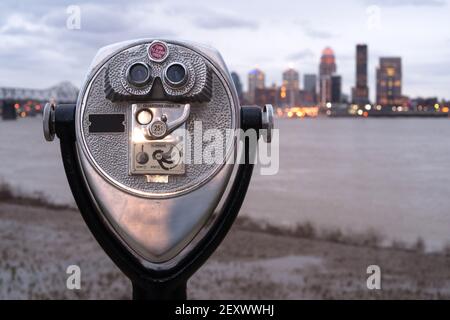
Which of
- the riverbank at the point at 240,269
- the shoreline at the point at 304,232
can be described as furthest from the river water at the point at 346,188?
the riverbank at the point at 240,269

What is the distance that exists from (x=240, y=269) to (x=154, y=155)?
493cm

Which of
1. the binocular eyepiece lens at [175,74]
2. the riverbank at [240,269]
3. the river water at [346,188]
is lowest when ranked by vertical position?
the river water at [346,188]

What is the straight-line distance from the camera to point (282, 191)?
25.0 m

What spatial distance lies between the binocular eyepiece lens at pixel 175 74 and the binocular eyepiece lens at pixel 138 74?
0.18 feet

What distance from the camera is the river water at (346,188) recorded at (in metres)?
18.8

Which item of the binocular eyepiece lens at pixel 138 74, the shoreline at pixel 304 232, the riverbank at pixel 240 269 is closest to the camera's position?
the binocular eyepiece lens at pixel 138 74

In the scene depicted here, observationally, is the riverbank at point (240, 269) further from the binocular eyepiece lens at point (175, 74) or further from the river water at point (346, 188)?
the river water at point (346, 188)

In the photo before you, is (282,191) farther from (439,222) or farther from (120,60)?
(120,60)

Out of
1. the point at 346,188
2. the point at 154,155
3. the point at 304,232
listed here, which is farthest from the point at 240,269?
the point at 346,188

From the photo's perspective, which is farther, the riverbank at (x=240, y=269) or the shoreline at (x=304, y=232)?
the shoreline at (x=304, y=232)

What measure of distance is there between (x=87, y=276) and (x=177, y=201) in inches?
162

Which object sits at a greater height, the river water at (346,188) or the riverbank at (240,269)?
the riverbank at (240,269)

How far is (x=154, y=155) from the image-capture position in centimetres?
171
